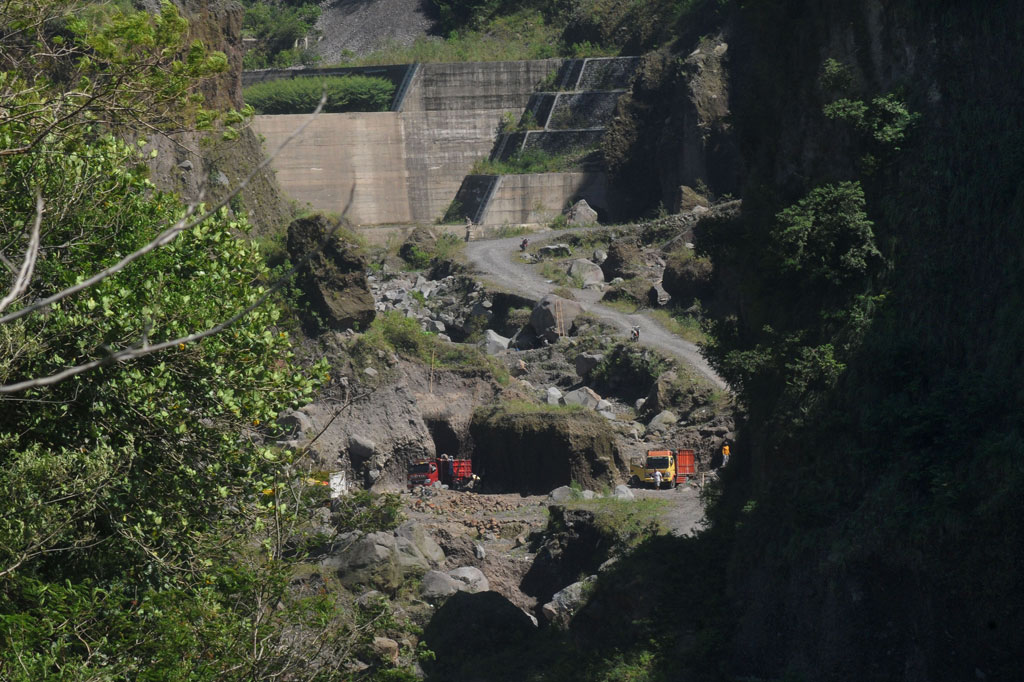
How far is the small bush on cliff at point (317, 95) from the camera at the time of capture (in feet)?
183

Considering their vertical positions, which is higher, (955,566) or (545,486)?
(955,566)

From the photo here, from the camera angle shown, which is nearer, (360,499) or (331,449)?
(360,499)

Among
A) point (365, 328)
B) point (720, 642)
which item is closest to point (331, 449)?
point (365, 328)

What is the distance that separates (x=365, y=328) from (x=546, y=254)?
1557cm

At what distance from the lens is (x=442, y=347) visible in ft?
120

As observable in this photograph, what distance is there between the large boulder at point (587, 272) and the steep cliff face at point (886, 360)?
77.4 ft

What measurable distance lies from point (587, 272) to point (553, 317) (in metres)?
6.46

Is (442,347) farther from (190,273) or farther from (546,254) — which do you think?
(190,273)

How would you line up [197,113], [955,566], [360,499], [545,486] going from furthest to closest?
[545,486]
[360,499]
[955,566]
[197,113]

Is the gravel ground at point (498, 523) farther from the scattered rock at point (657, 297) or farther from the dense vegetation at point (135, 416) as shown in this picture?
the dense vegetation at point (135, 416)

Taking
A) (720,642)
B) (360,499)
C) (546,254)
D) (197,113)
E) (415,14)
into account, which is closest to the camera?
(197,113)

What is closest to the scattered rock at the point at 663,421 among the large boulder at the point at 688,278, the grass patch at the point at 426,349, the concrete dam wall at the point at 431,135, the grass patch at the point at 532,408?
the grass patch at the point at 532,408

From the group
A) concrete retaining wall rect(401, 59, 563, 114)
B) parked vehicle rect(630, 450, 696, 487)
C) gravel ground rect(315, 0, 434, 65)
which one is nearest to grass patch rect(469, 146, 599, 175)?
concrete retaining wall rect(401, 59, 563, 114)

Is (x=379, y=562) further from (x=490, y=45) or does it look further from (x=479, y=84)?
(x=490, y=45)
